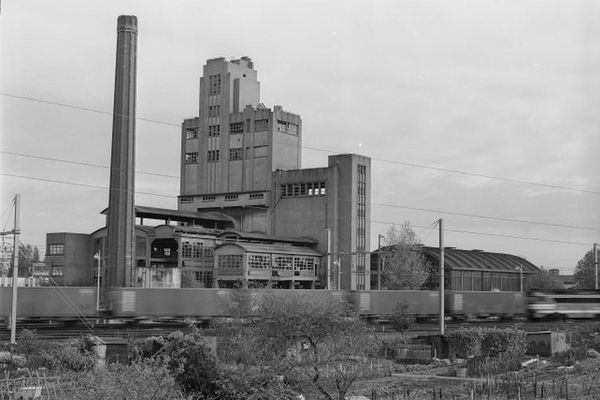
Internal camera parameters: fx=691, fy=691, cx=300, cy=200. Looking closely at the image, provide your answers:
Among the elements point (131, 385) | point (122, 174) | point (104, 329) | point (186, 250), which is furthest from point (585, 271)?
point (131, 385)

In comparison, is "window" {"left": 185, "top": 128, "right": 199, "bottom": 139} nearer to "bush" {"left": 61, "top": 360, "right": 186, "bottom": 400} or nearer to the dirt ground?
the dirt ground

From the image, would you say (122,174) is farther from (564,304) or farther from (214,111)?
(214,111)

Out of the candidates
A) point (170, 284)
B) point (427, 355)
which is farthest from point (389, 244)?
point (427, 355)

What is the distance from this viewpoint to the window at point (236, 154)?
133375 millimetres

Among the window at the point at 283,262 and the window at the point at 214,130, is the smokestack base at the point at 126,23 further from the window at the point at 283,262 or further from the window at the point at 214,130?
the window at the point at 214,130

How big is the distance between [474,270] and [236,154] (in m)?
49.9

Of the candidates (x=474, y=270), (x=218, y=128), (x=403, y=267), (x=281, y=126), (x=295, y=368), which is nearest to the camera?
(x=295, y=368)

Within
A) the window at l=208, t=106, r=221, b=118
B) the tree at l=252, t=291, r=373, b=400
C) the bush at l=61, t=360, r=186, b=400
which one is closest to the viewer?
the bush at l=61, t=360, r=186, b=400

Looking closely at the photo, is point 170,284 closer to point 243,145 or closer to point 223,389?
point 243,145

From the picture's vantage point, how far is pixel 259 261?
109688 mm

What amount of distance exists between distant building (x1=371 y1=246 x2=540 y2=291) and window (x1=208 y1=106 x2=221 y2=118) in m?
41.6

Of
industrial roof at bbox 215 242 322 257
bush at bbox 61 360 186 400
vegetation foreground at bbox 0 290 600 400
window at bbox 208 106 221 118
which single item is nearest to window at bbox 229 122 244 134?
window at bbox 208 106 221 118

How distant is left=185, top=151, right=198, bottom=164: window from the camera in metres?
140

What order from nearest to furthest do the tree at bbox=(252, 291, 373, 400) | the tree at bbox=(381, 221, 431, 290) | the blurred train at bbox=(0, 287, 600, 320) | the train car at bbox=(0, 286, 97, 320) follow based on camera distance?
the tree at bbox=(252, 291, 373, 400) < the train car at bbox=(0, 286, 97, 320) < the blurred train at bbox=(0, 287, 600, 320) < the tree at bbox=(381, 221, 431, 290)
